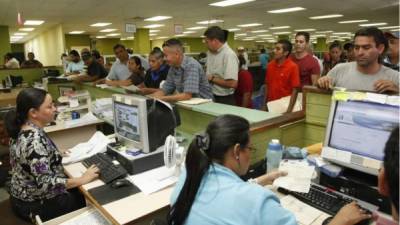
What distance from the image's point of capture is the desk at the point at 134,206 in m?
1.39

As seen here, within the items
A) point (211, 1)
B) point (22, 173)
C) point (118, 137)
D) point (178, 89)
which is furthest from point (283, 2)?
point (22, 173)

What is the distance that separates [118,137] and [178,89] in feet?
2.62

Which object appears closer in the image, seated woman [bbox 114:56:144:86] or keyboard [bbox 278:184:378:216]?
keyboard [bbox 278:184:378:216]

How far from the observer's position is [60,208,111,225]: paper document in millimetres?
1620

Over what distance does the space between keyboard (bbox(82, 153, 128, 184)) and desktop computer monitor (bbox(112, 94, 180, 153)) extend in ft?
0.54

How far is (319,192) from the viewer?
4.54 feet

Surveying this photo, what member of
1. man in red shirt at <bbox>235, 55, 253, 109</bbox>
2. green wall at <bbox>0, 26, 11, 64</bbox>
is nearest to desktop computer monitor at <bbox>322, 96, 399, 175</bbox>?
man in red shirt at <bbox>235, 55, 253, 109</bbox>

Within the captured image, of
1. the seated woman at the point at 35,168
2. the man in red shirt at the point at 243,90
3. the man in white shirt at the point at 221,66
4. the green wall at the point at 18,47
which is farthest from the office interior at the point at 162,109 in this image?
the green wall at the point at 18,47

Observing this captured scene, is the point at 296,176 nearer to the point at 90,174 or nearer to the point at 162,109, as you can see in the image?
the point at 162,109

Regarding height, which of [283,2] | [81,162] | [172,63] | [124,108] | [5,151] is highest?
[283,2]

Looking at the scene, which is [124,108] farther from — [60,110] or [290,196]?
[60,110]

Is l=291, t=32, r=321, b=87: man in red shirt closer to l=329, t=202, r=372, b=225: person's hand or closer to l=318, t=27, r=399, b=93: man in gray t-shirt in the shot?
l=318, t=27, r=399, b=93: man in gray t-shirt

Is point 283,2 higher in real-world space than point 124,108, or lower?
higher

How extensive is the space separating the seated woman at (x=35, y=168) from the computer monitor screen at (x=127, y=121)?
298 mm
